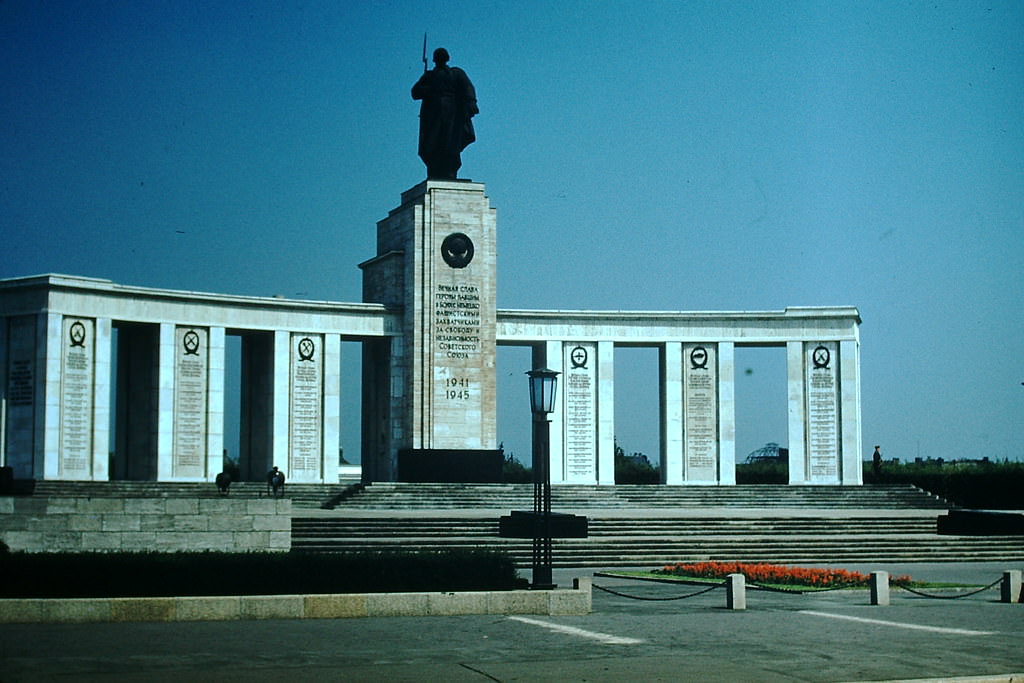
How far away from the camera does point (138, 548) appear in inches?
976

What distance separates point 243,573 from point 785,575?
439 inches

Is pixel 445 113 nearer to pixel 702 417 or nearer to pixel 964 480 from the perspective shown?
pixel 702 417

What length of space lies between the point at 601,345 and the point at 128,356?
17.7 m

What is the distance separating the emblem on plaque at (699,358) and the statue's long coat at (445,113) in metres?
11.6

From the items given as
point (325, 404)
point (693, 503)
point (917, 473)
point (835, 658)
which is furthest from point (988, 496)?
point (835, 658)

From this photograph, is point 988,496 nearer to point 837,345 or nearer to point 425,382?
point 837,345

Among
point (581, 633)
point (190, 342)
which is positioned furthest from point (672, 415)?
point (581, 633)

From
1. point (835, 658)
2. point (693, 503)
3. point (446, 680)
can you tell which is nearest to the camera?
point (446, 680)

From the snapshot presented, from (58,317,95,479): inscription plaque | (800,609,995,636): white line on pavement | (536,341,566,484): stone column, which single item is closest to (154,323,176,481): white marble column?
(58,317,95,479): inscription plaque

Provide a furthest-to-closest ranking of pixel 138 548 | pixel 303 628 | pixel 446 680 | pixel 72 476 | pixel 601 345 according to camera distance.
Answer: pixel 601 345 < pixel 72 476 < pixel 138 548 < pixel 303 628 < pixel 446 680

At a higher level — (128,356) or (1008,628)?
(128,356)

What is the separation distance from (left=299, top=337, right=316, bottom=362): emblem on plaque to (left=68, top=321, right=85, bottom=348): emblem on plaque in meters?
7.87

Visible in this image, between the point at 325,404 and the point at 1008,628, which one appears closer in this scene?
the point at 1008,628

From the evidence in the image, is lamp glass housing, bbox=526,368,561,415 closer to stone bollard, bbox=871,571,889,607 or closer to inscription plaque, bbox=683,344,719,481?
stone bollard, bbox=871,571,889,607
